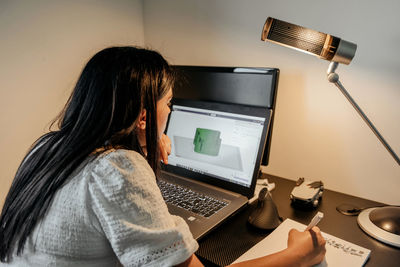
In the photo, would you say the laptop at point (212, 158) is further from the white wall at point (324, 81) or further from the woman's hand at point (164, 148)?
the white wall at point (324, 81)

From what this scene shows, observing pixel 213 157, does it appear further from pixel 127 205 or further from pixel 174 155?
pixel 127 205

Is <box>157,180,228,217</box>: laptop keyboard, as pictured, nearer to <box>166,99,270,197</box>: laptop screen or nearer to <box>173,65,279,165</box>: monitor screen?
<box>166,99,270,197</box>: laptop screen

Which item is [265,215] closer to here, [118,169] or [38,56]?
[118,169]

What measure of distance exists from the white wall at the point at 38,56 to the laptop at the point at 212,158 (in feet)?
1.68

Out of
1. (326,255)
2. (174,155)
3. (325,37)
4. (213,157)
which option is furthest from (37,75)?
(326,255)

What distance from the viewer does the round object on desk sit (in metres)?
0.77

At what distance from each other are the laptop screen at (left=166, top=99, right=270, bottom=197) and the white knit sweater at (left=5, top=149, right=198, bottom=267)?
1.46 ft

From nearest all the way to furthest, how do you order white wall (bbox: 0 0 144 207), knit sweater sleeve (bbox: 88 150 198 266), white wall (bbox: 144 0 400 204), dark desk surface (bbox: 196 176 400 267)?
knit sweater sleeve (bbox: 88 150 198 266), dark desk surface (bbox: 196 176 400 267), white wall (bbox: 144 0 400 204), white wall (bbox: 0 0 144 207)

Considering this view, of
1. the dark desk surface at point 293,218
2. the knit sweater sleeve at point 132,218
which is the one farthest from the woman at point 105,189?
the dark desk surface at point 293,218

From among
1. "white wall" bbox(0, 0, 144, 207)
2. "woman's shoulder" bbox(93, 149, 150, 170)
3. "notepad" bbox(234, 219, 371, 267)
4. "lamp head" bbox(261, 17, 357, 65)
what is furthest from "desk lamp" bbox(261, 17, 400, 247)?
"white wall" bbox(0, 0, 144, 207)

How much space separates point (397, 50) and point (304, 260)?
68 cm

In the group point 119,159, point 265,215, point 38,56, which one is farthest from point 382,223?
point 38,56

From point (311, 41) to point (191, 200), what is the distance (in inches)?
21.8

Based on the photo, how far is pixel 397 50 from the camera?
91 centimetres
